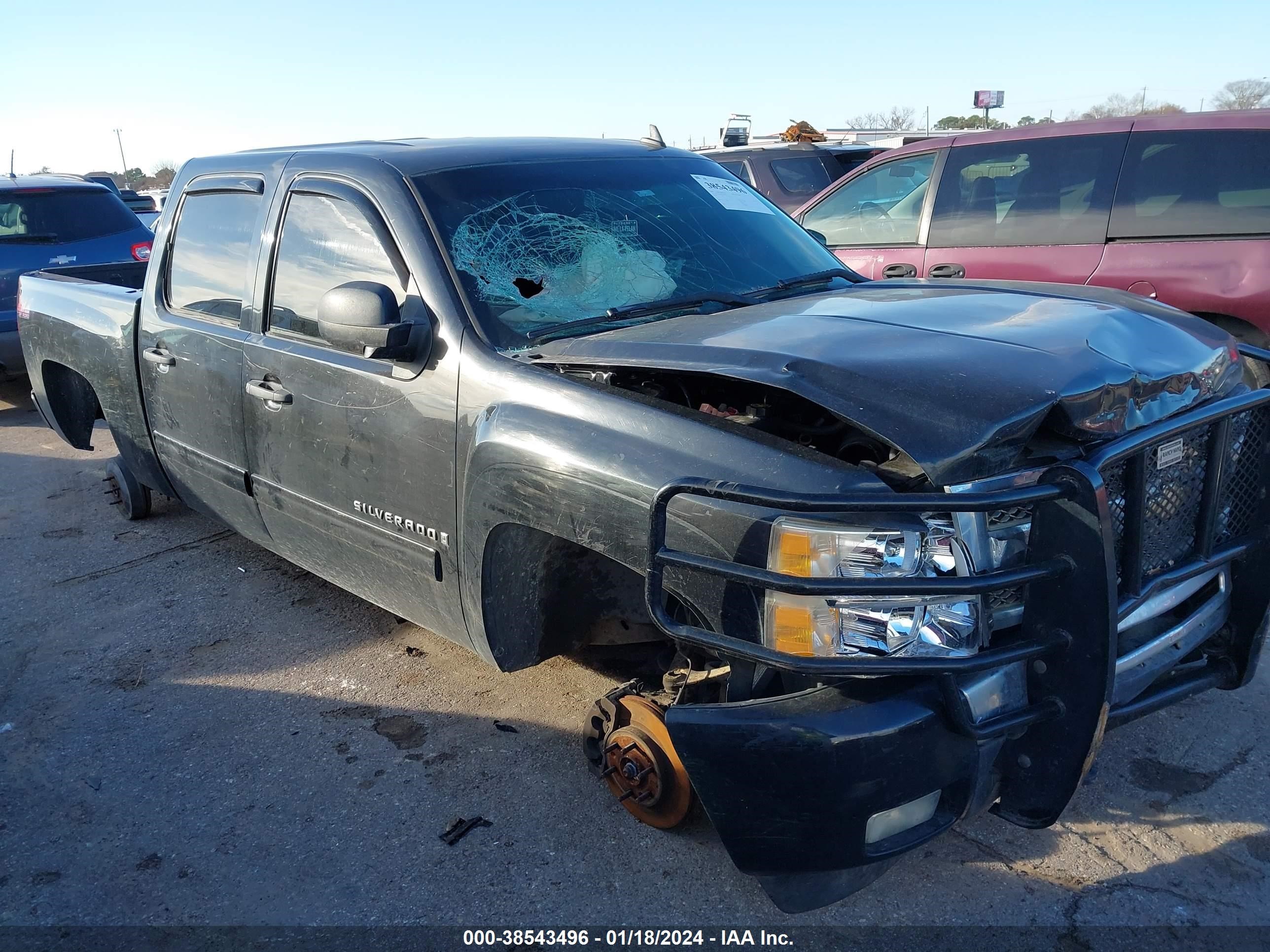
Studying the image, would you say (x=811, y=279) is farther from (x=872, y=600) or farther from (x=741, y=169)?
(x=741, y=169)

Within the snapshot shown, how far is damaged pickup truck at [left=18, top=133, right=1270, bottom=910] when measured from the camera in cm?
206

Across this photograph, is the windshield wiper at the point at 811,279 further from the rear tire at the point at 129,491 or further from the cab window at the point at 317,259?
the rear tire at the point at 129,491

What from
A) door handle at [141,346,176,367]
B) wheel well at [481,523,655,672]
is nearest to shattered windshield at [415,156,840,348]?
wheel well at [481,523,655,672]

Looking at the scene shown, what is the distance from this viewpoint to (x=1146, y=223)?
539cm

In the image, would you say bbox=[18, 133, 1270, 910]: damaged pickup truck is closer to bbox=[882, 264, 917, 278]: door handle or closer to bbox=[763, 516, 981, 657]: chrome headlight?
bbox=[763, 516, 981, 657]: chrome headlight

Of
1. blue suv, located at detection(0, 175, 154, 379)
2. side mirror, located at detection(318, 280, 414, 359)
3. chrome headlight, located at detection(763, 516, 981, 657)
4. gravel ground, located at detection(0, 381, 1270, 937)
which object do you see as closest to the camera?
chrome headlight, located at detection(763, 516, 981, 657)

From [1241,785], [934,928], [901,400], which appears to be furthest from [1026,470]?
[1241,785]

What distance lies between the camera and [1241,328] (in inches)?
201

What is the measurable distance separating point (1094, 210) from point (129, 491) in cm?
552

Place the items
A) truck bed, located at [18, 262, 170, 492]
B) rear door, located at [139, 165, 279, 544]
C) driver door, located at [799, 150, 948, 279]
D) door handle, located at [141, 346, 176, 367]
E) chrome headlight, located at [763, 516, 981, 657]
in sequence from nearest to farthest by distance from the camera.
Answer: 1. chrome headlight, located at [763, 516, 981, 657]
2. rear door, located at [139, 165, 279, 544]
3. door handle, located at [141, 346, 176, 367]
4. truck bed, located at [18, 262, 170, 492]
5. driver door, located at [799, 150, 948, 279]

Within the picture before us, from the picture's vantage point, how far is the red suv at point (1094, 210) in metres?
Result: 5.07

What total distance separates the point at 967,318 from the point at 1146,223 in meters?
3.40

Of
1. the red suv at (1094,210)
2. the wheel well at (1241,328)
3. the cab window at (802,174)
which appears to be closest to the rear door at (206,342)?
the red suv at (1094,210)

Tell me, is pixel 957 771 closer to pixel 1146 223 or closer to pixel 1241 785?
pixel 1241 785
